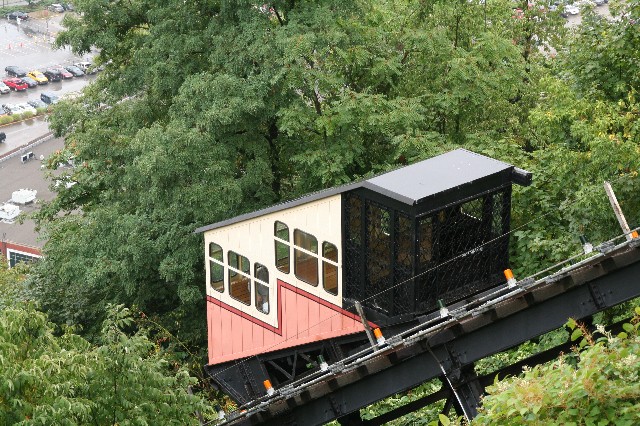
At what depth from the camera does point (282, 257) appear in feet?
61.7

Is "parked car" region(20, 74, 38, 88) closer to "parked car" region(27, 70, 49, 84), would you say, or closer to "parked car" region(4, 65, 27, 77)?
"parked car" region(27, 70, 49, 84)

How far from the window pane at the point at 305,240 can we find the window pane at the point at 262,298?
1.34 meters

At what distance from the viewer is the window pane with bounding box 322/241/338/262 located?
17.9 metres

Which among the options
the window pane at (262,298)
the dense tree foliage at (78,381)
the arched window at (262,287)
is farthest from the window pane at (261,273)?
the dense tree foliage at (78,381)

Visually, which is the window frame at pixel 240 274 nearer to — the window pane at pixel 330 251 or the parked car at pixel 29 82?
the window pane at pixel 330 251

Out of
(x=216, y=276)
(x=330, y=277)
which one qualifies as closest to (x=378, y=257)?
(x=330, y=277)

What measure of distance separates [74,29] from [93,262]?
6981mm

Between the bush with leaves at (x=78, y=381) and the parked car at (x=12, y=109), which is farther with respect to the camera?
the parked car at (x=12, y=109)

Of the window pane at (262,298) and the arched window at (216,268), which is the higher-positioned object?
the arched window at (216,268)

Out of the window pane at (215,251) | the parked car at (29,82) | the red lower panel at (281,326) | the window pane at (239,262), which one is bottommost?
the red lower panel at (281,326)

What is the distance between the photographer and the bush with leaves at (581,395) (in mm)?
11305

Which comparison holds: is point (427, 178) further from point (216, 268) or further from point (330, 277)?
point (216, 268)

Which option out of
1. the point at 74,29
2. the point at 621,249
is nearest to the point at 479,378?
the point at 621,249

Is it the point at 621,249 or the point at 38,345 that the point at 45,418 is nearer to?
the point at 38,345
